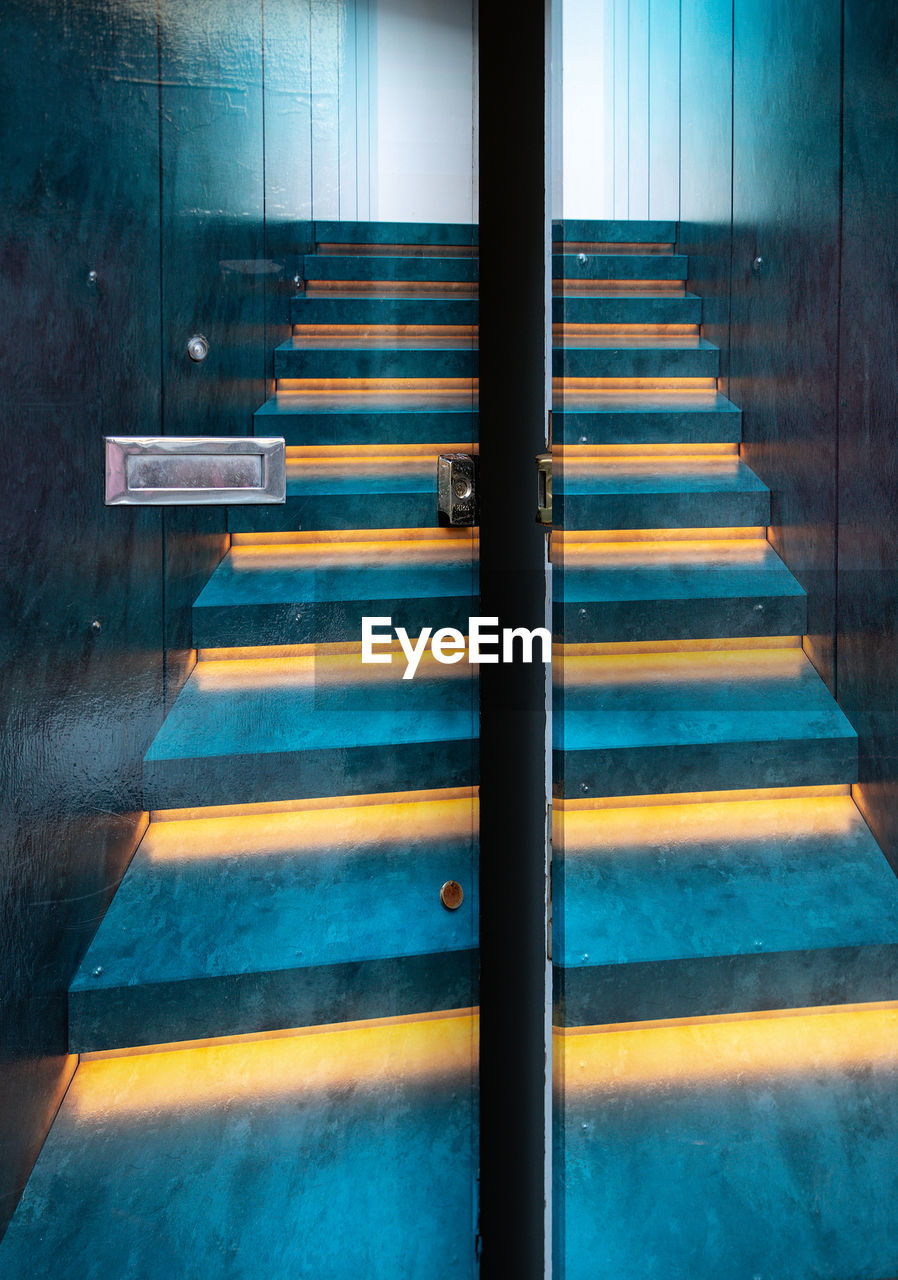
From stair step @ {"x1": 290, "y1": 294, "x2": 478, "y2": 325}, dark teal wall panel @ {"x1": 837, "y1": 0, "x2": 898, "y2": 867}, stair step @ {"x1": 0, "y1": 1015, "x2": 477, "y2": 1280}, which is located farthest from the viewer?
stair step @ {"x1": 290, "y1": 294, "x2": 478, "y2": 325}

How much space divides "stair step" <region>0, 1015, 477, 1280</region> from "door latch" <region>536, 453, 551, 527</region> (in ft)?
2.17

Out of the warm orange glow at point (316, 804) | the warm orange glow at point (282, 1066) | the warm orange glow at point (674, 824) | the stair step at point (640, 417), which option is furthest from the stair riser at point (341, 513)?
the warm orange glow at point (282, 1066)

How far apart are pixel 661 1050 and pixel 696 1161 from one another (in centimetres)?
12

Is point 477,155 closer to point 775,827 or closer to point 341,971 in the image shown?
point 775,827

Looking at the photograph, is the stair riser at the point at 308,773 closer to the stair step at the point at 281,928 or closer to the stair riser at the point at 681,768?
the stair step at the point at 281,928

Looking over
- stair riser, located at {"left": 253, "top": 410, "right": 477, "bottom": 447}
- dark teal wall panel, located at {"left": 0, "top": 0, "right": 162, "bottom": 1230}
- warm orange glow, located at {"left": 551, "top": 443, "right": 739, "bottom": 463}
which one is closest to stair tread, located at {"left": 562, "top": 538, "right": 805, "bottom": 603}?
warm orange glow, located at {"left": 551, "top": 443, "right": 739, "bottom": 463}

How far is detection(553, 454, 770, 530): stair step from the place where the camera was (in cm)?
89

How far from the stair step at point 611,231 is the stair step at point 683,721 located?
1.75 feet

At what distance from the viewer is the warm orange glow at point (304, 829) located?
82 cm

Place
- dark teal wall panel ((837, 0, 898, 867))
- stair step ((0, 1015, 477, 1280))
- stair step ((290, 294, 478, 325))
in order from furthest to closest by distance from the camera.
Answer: stair step ((290, 294, 478, 325))
stair step ((0, 1015, 477, 1280))
dark teal wall panel ((837, 0, 898, 867))

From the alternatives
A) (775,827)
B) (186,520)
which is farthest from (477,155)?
(775,827)

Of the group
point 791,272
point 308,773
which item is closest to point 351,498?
point 308,773

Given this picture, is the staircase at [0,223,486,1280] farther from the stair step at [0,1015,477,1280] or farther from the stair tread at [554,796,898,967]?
the stair tread at [554,796,898,967]

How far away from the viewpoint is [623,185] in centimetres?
88
